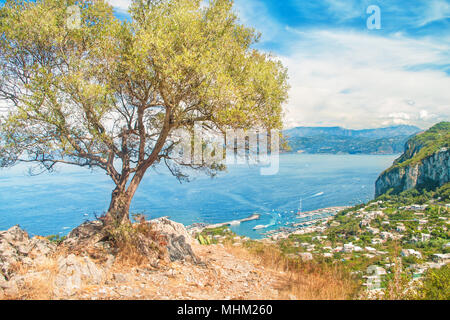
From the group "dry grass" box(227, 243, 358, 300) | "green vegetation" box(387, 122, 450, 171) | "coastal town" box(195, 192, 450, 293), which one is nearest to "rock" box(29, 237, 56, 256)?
"dry grass" box(227, 243, 358, 300)

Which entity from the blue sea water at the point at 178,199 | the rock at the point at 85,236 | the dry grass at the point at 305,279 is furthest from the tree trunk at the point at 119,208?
the blue sea water at the point at 178,199

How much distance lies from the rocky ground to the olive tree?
1.79 m

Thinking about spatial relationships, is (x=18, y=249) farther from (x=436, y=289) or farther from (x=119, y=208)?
(x=436, y=289)

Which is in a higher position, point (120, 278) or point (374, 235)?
point (120, 278)

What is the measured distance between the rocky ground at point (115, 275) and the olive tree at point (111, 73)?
1790mm

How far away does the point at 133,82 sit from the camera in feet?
26.1

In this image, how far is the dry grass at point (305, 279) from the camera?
5.84m

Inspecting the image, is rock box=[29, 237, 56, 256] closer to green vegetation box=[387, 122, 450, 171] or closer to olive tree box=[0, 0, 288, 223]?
olive tree box=[0, 0, 288, 223]

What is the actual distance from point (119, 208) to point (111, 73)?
13.0ft

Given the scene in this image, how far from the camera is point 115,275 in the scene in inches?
241

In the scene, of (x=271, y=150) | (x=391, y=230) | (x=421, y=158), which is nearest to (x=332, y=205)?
(x=391, y=230)

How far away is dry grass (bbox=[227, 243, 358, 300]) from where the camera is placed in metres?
5.84

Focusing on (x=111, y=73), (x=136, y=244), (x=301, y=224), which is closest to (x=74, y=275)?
(x=136, y=244)

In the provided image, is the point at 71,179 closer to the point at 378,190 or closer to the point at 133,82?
the point at 133,82
